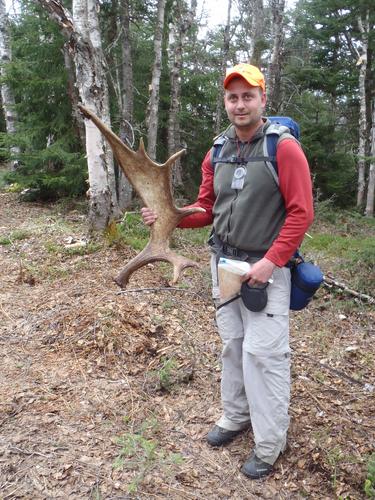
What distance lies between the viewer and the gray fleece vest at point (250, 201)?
282 centimetres

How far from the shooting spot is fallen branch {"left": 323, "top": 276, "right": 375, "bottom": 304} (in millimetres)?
6344

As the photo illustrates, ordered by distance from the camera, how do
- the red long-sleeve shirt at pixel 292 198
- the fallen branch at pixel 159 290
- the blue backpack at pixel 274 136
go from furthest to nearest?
→ the fallen branch at pixel 159 290 → the blue backpack at pixel 274 136 → the red long-sleeve shirt at pixel 292 198

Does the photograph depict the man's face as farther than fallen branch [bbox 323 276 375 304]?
No

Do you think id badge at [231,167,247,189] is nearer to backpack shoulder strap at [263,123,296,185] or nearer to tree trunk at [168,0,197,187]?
backpack shoulder strap at [263,123,296,185]

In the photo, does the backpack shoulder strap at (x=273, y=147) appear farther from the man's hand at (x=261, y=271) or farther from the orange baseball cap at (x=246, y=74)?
the man's hand at (x=261, y=271)

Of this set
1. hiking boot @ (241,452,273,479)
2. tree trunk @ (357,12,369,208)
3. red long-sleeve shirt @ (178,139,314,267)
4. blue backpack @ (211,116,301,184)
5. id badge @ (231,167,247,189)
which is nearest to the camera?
red long-sleeve shirt @ (178,139,314,267)

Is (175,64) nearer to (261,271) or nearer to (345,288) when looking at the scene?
(345,288)

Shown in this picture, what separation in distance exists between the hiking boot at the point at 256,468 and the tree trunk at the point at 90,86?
5125 millimetres

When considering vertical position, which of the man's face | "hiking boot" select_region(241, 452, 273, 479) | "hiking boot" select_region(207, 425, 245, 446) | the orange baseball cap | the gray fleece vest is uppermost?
the orange baseball cap

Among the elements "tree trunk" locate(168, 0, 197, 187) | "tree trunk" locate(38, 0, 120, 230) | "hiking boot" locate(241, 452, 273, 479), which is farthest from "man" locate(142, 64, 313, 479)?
"tree trunk" locate(168, 0, 197, 187)

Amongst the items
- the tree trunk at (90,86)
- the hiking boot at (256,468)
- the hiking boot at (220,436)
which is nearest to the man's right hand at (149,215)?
the hiking boot at (220,436)

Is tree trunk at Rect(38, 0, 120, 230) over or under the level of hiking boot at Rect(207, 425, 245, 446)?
over

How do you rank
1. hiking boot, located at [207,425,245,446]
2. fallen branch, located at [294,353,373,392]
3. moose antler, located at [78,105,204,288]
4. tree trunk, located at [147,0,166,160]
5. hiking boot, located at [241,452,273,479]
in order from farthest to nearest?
tree trunk, located at [147,0,166,160] → fallen branch, located at [294,353,373,392] → hiking boot, located at [207,425,245,446] → moose antler, located at [78,105,204,288] → hiking boot, located at [241,452,273,479]

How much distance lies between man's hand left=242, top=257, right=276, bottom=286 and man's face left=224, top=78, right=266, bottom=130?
2.98ft
